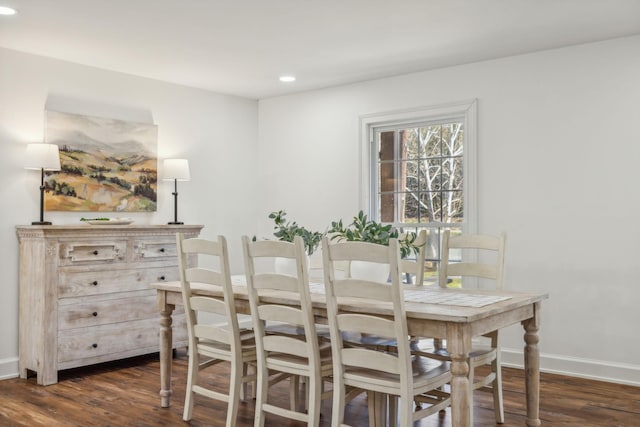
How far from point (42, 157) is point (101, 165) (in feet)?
2.12

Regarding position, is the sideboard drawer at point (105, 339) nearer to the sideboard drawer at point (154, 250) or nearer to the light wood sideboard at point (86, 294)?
the light wood sideboard at point (86, 294)

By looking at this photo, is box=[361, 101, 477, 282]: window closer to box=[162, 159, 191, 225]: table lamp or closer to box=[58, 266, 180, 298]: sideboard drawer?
box=[162, 159, 191, 225]: table lamp

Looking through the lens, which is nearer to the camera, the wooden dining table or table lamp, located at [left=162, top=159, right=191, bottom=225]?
the wooden dining table

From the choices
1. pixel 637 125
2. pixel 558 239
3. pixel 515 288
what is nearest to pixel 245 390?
pixel 515 288

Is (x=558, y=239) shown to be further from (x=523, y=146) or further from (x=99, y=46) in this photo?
(x=99, y=46)

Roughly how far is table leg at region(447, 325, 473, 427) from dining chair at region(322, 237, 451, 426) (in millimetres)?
158

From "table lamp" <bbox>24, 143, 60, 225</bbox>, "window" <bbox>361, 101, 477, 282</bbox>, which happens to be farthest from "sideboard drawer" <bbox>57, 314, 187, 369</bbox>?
"window" <bbox>361, 101, 477, 282</bbox>

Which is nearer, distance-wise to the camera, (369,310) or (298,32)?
(369,310)

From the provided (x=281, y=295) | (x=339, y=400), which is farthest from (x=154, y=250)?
(x=339, y=400)

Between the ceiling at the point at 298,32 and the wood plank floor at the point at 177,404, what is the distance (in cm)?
238

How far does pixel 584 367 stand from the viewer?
14.4 feet

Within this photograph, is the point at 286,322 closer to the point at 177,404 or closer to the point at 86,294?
the point at 177,404

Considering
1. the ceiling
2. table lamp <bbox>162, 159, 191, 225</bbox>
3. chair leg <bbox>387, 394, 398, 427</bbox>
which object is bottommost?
chair leg <bbox>387, 394, 398, 427</bbox>

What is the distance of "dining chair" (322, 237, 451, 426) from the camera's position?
2.52 metres
